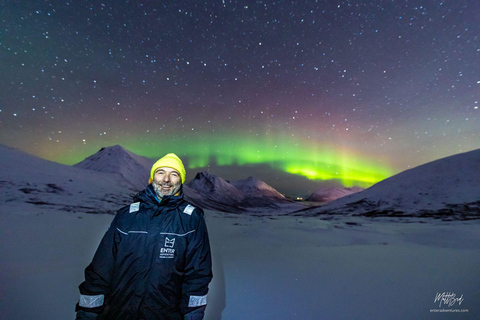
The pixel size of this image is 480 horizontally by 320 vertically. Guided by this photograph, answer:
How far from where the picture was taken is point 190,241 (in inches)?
89.4

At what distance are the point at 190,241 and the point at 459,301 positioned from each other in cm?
494

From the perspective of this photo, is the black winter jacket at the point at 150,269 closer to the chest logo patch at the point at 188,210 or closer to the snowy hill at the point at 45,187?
the chest logo patch at the point at 188,210

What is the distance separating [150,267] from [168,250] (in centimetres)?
24

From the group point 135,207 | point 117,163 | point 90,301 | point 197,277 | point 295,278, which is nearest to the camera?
point 90,301

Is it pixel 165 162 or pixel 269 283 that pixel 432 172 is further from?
pixel 165 162

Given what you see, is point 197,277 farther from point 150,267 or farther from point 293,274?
point 293,274

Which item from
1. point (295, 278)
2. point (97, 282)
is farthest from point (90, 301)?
point (295, 278)

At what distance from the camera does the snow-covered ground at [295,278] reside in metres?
3.10

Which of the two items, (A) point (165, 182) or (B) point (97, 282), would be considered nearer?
(B) point (97, 282)

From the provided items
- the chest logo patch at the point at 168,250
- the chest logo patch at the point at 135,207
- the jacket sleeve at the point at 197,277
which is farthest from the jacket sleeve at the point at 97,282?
the jacket sleeve at the point at 197,277

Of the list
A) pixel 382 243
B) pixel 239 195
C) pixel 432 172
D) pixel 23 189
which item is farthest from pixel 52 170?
pixel 239 195

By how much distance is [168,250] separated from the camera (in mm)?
2193

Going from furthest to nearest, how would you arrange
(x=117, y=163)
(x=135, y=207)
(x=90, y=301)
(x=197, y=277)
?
(x=117, y=163)
(x=135, y=207)
(x=197, y=277)
(x=90, y=301)

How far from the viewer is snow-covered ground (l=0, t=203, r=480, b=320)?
3104mm
